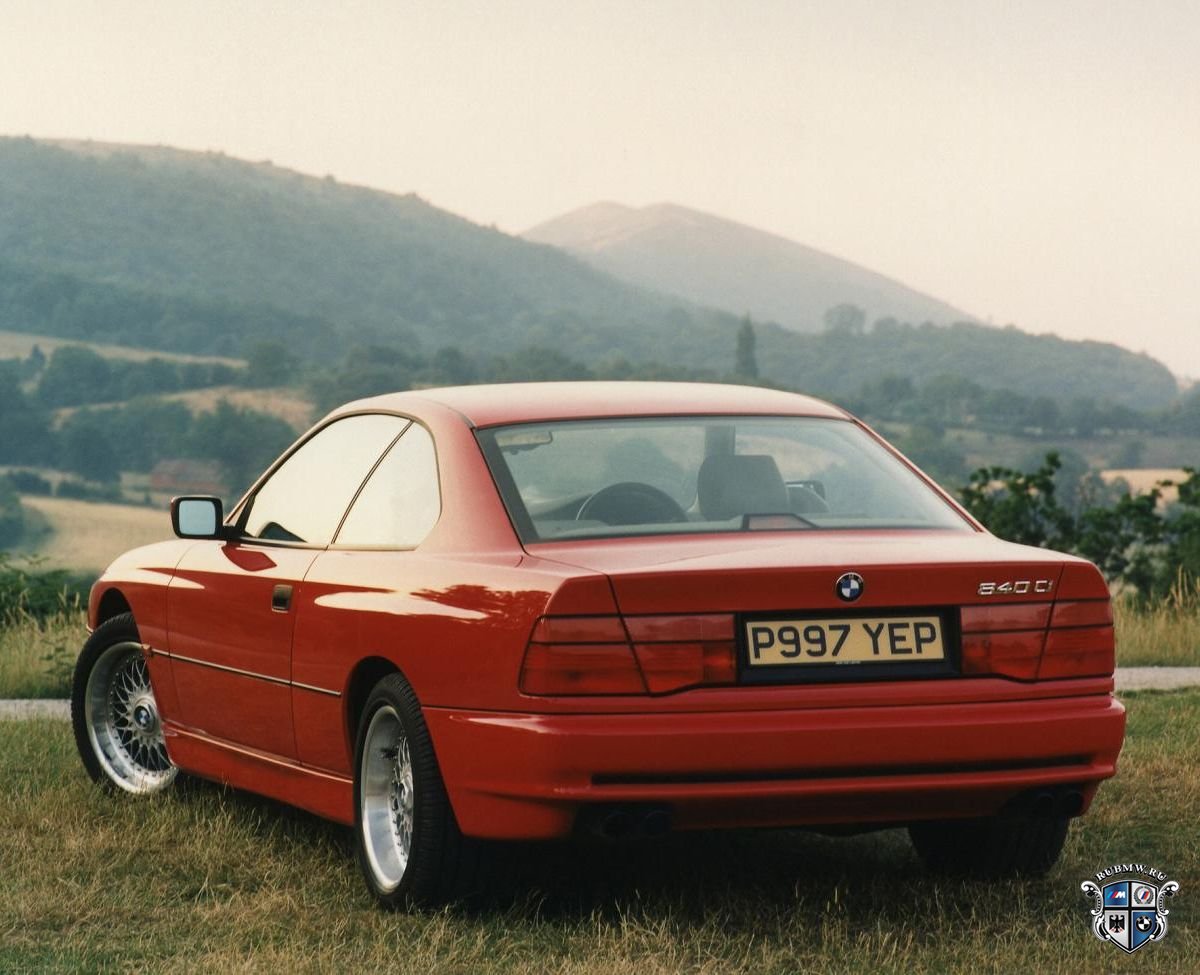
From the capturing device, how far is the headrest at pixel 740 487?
5723 millimetres

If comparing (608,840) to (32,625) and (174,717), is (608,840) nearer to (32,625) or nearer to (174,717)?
(174,717)

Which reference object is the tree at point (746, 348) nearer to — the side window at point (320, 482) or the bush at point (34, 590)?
→ the bush at point (34, 590)

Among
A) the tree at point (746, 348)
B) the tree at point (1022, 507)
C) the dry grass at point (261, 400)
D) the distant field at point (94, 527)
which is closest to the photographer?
the tree at point (1022, 507)

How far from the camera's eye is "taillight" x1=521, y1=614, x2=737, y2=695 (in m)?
4.88

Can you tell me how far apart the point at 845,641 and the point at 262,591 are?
2.22 meters

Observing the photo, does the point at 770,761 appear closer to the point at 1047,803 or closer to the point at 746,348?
the point at 1047,803

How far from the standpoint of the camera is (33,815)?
7238 millimetres

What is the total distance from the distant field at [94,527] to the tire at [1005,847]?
88.0m

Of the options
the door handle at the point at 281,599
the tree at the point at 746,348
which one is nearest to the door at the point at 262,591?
the door handle at the point at 281,599

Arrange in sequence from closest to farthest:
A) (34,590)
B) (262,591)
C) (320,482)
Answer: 1. (262,591)
2. (320,482)
3. (34,590)

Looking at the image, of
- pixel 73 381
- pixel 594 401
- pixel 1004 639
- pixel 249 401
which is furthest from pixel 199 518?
pixel 73 381

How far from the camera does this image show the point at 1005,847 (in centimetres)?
611

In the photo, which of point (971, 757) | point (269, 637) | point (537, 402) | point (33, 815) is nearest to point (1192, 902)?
point (971, 757)

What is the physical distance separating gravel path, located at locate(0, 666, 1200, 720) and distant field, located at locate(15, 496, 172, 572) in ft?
267
